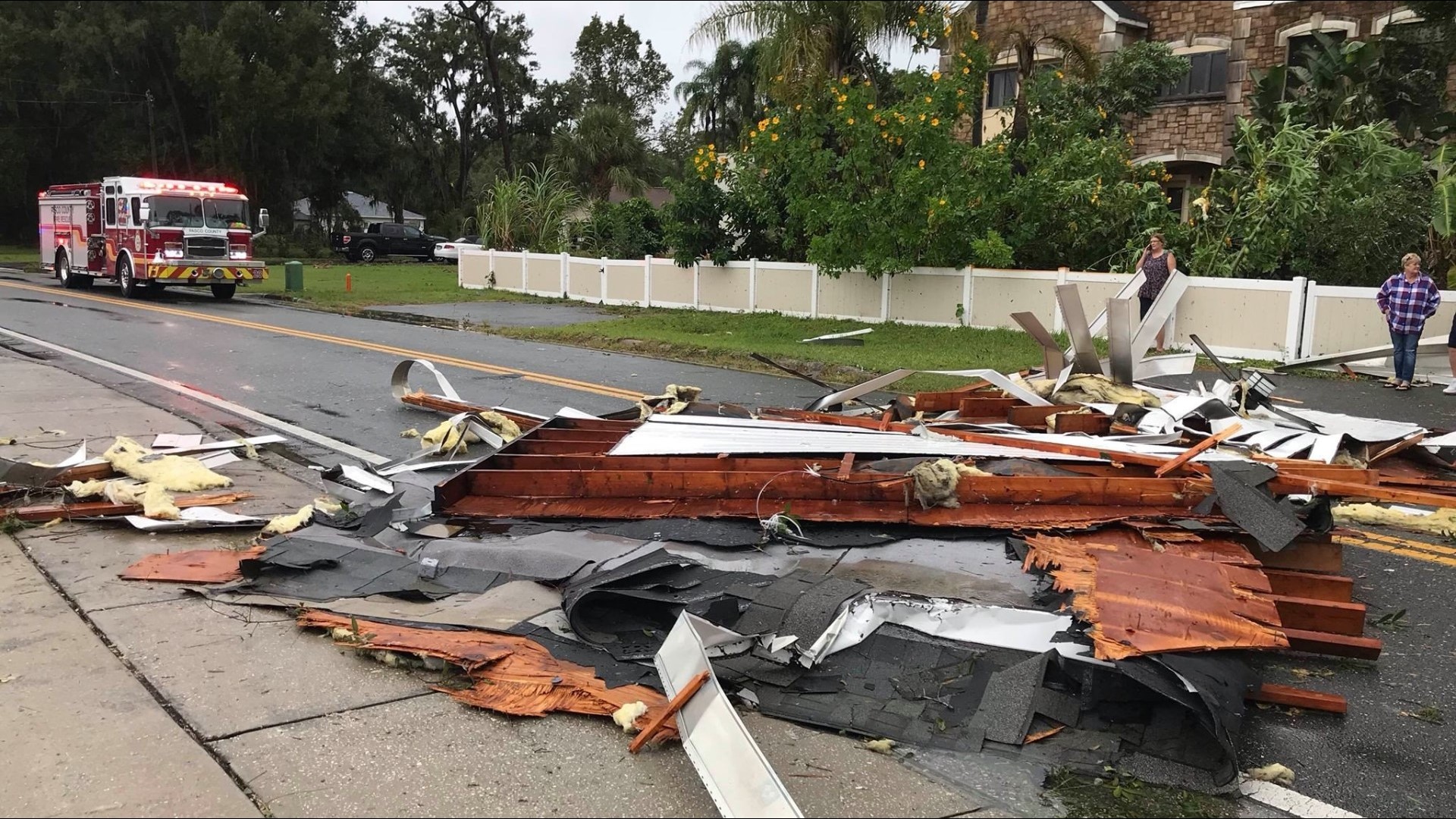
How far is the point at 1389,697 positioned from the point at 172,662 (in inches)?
185

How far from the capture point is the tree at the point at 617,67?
2943 inches

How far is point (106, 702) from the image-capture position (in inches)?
150

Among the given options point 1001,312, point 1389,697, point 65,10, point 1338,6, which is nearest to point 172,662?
point 1389,697

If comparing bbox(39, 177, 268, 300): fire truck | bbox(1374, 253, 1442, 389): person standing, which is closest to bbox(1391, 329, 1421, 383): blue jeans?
bbox(1374, 253, 1442, 389): person standing

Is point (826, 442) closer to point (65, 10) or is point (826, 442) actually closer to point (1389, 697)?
point (1389, 697)

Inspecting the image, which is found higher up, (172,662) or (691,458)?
(691,458)

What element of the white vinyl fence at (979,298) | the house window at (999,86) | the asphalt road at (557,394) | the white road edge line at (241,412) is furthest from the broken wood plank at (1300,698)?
the house window at (999,86)

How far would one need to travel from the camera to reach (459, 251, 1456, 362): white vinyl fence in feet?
47.6

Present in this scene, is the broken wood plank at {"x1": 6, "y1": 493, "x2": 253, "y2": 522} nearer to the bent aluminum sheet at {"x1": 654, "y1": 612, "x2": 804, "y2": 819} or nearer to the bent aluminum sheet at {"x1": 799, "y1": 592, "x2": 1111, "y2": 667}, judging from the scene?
the bent aluminum sheet at {"x1": 654, "y1": 612, "x2": 804, "y2": 819}

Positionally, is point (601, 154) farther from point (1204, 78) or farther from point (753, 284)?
point (1204, 78)

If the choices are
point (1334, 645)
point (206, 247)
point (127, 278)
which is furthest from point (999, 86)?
point (1334, 645)

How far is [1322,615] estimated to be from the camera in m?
4.36

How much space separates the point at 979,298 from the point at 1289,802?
15.3m

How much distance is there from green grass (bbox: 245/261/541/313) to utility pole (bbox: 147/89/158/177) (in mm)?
15319
